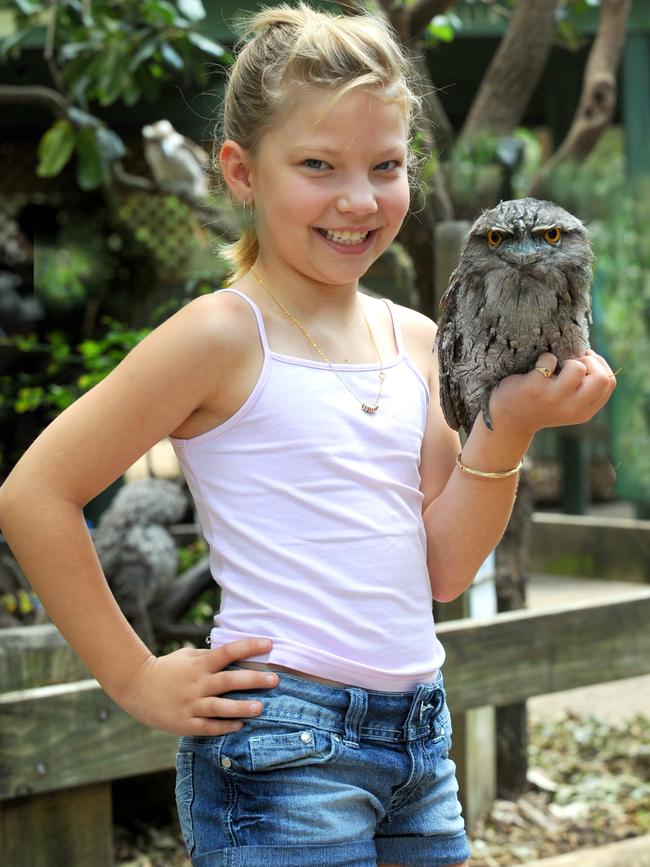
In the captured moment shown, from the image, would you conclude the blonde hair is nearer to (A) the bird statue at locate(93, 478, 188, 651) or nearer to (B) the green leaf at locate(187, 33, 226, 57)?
(B) the green leaf at locate(187, 33, 226, 57)

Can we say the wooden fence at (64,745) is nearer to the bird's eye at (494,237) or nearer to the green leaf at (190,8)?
the bird's eye at (494,237)

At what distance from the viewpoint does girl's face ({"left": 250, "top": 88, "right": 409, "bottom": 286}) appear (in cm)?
133

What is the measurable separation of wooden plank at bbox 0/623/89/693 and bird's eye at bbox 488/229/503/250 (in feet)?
4.23

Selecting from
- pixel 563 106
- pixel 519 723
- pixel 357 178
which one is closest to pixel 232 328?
pixel 357 178

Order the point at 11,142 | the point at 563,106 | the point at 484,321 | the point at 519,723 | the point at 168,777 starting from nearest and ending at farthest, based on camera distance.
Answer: the point at 484,321 → the point at 168,777 → the point at 519,723 → the point at 563,106 → the point at 11,142

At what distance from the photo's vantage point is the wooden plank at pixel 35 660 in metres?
2.17

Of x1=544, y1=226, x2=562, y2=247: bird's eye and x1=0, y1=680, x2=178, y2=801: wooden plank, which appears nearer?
x1=544, y1=226, x2=562, y2=247: bird's eye

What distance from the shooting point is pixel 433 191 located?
3.14 m

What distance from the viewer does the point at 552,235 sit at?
1269 mm

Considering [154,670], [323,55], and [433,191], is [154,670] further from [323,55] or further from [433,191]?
[433,191]

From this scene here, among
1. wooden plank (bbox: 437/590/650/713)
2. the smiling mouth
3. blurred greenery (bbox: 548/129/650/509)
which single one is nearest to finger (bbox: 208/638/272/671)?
the smiling mouth

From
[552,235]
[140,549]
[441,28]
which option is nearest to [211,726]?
[552,235]

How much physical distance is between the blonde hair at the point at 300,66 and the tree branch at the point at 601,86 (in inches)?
87.5

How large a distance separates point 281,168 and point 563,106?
606 cm
